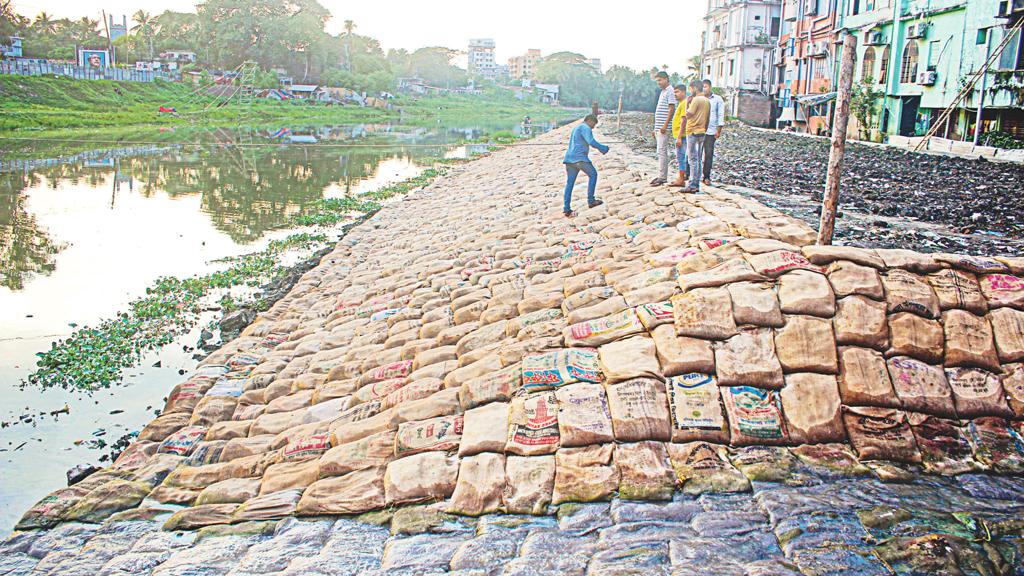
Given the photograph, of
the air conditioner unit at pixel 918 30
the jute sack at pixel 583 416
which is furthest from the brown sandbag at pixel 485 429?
the air conditioner unit at pixel 918 30

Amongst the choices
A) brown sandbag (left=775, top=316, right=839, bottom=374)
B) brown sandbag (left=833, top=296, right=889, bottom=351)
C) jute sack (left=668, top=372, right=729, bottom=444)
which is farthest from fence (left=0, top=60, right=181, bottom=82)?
brown sandbag (left=833, top=296, right=889, bottom=351)

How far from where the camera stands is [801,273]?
4613 mm

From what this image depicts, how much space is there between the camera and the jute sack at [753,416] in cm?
394

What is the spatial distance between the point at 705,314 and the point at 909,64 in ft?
76.1

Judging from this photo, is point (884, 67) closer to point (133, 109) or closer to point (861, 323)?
point (861, 323)

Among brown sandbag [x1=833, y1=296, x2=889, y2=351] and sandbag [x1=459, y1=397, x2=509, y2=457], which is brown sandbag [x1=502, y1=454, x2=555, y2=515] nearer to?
sandbag [x1=459, y1=397, x2=509, y2=457]

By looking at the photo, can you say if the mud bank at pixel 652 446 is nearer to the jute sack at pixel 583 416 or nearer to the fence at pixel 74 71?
the jute sack at pixel 583 416

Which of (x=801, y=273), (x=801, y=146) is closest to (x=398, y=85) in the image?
(x=801, y=146)

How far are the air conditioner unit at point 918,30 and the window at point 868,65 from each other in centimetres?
260

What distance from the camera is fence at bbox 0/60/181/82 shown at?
41.8 m

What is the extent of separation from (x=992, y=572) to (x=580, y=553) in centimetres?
172

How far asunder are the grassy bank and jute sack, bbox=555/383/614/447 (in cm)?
3494

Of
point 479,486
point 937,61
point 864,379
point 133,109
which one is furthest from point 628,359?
point 133,109

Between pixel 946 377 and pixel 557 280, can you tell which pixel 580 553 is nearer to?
pixel 946 377
